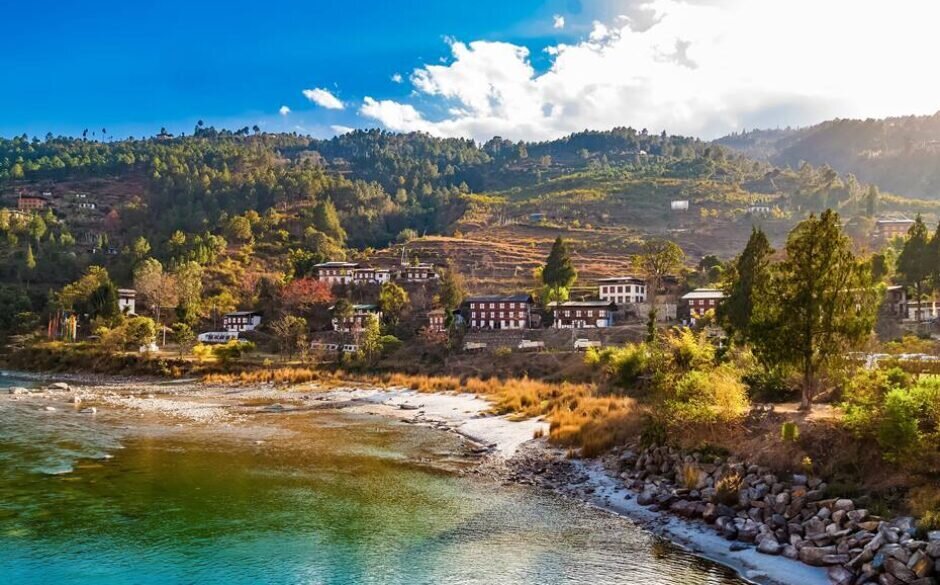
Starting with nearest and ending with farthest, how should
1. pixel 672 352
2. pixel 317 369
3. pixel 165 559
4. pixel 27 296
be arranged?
pixel 165 559 → pixel 672 352 → pixel 317 369 → pixel 27 296

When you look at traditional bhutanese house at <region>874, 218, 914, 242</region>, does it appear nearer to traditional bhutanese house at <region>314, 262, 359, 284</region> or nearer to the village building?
traditional bhutanese house at <region>314, 262, 359, 284</region>

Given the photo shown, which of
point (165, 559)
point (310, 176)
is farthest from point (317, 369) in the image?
point (310, 176)

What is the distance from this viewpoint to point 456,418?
39812 millimetres

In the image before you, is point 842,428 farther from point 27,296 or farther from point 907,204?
point 907,204

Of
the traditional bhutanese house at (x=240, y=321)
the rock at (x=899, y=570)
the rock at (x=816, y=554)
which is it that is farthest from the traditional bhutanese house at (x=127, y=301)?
the rock at (x=899, y=570)

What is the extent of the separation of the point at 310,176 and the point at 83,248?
173ft

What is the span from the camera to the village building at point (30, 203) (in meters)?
144

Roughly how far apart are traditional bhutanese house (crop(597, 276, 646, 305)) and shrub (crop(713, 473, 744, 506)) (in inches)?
2359

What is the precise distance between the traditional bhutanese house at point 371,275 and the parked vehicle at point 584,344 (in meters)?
38.8

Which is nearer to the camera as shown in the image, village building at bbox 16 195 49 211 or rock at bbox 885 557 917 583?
rock at bbox 885 557 917 583

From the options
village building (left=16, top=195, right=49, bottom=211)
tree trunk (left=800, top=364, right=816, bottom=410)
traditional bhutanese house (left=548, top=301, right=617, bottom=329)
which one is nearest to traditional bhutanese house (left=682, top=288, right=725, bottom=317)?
traditional bhutanese house (left=548, top=301, right=617, bottom=329)

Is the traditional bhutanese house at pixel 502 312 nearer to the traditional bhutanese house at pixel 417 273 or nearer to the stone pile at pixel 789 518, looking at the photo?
the traditional bhutanese house at pixel 417 273

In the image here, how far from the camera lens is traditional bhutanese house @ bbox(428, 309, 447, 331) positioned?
244 ft

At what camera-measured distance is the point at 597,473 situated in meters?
24.9
